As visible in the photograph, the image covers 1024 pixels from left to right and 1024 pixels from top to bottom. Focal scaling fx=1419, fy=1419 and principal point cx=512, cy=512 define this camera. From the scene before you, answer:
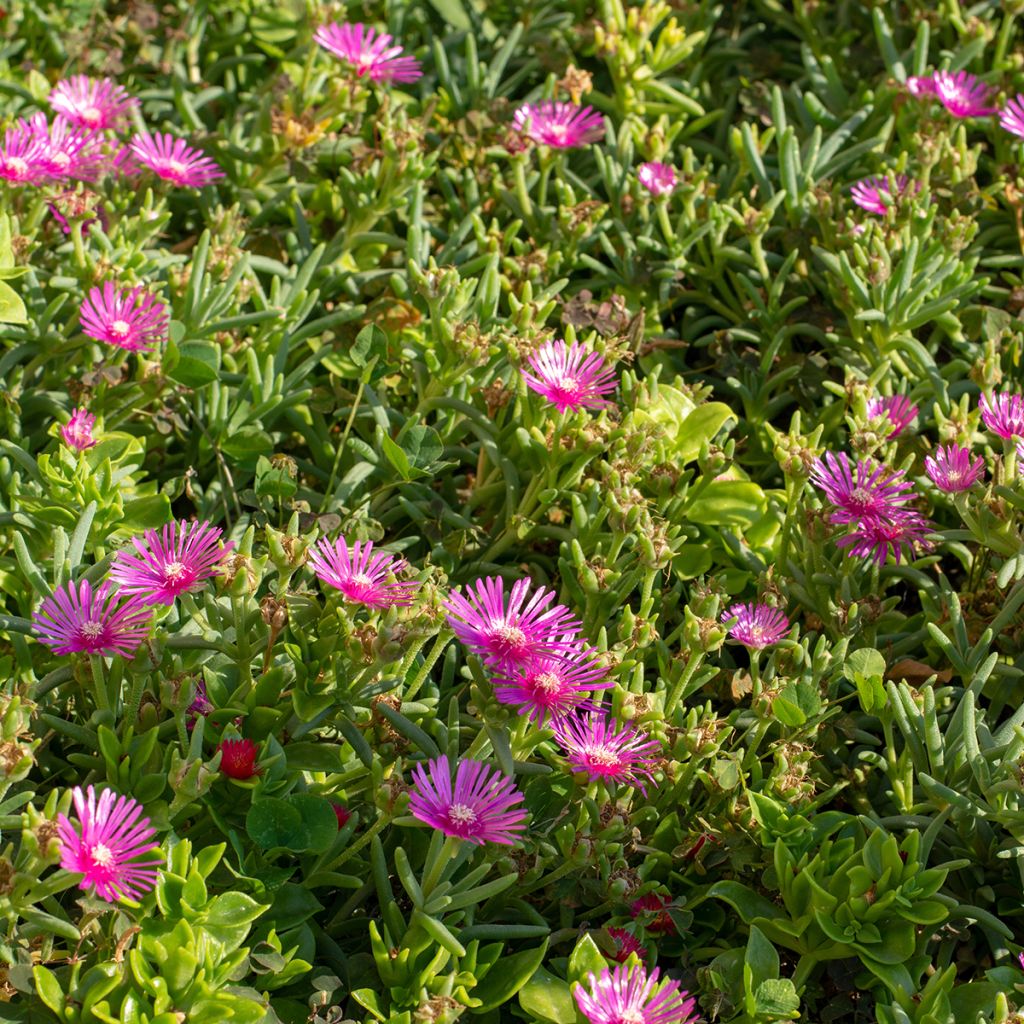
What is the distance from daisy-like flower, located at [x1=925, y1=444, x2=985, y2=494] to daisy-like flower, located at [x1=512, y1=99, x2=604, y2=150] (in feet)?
2.75

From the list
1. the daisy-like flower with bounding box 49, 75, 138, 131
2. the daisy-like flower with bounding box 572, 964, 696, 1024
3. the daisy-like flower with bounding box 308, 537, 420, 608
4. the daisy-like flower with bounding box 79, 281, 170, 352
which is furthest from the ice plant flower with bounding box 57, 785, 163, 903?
the daisy-like flower with bounding box 49, 75, 138, 131

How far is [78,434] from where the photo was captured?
1.71 metres

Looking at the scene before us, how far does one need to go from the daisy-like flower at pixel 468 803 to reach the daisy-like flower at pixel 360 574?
0.58 feet

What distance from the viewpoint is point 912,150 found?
2.35 metres

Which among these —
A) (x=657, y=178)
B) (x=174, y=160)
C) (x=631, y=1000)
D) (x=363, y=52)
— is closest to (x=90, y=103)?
(x=174, y=160)

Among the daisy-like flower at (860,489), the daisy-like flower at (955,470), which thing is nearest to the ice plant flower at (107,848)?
the daisy-like flower at (860,489)

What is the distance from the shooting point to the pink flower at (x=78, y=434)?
1706 mm

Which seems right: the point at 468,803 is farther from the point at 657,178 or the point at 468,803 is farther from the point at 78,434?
the point at 657,178

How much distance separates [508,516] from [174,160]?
842 millimetres

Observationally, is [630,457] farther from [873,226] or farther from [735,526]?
[873,226]

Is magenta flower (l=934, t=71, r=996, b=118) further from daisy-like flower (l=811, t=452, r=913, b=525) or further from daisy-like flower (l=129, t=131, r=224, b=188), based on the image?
daisy-like flower (l=129, t=131, r=224, b=188)

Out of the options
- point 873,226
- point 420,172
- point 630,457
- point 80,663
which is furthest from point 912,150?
point 80,663

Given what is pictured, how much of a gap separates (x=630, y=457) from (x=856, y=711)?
43 centimetres

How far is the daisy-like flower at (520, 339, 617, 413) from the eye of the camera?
5.66ft
